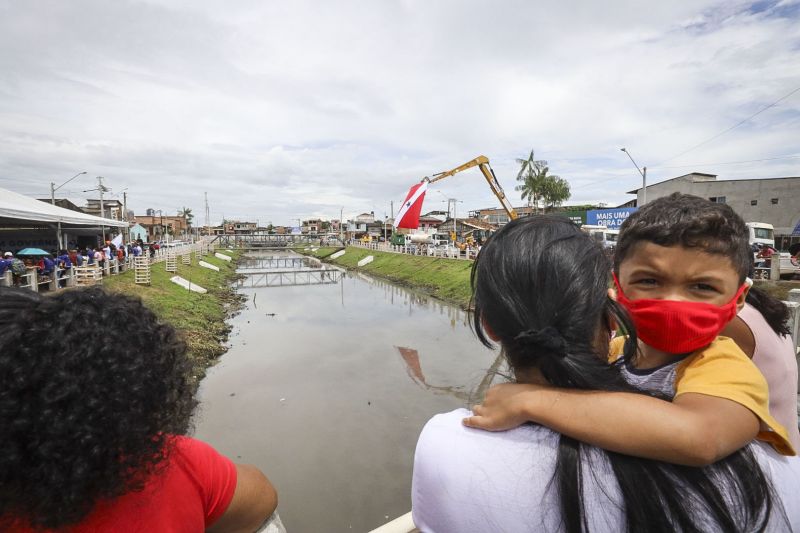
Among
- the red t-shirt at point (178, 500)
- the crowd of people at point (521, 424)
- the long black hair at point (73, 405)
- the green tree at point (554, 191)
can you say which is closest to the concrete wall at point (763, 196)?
the green tree at point (554, 191)

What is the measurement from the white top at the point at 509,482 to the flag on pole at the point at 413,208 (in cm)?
2067

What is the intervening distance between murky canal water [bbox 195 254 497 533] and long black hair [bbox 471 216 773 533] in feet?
18.3

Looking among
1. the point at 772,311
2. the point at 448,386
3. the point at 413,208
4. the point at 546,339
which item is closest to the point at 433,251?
the point at 413,208

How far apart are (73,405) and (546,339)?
3.59ft

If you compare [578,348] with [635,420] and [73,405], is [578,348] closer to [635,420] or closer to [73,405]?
[635,420]

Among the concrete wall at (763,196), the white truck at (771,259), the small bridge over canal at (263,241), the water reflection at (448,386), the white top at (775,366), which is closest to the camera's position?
the white top at (775,366)

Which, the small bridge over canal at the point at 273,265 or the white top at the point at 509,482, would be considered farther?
the small bridge over canal at the point at 273,265

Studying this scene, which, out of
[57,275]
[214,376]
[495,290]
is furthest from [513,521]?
[57,275]

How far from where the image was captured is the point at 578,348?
37.1 inches

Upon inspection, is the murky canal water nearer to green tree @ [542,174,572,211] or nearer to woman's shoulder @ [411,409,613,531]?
woman's shoulder @ [411,409,613,531]

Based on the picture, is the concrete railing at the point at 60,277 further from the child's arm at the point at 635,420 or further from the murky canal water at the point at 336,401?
the child's arm at the point at 635,420

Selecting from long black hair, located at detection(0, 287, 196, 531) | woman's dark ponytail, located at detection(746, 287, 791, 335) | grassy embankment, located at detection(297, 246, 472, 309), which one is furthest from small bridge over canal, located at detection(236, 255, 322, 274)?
→ woman's dark ponytail, located at detection(746, 287, 791, 335)

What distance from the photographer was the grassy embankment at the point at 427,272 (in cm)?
2212

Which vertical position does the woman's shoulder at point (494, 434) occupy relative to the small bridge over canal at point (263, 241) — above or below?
above
